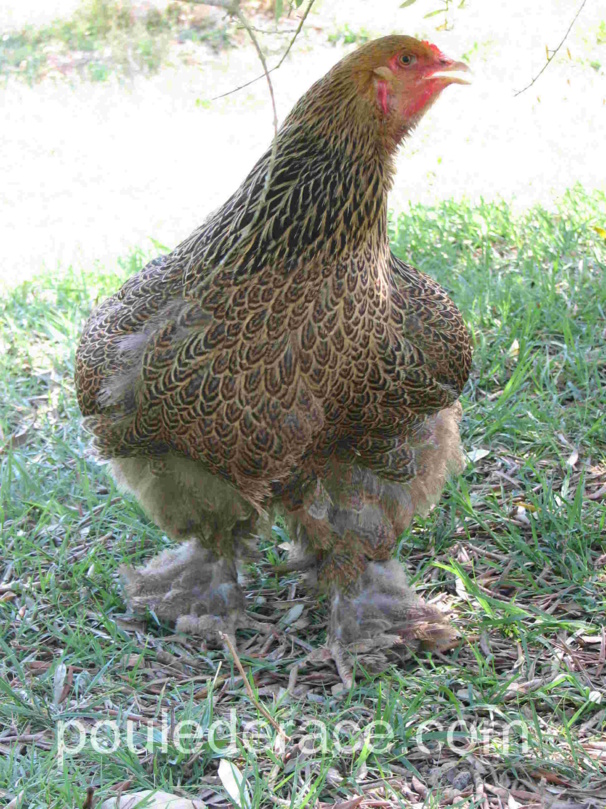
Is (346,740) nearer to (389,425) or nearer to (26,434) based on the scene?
(389,425)

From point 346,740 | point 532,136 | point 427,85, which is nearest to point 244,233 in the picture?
point 427,85

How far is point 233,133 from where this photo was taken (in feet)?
29.0

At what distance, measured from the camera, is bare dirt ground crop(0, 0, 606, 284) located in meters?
6.69

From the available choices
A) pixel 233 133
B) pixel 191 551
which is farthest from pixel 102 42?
pixel 191 551

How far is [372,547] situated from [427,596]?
1.28 feet

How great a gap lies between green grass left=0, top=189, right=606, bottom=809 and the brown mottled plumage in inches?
11.5

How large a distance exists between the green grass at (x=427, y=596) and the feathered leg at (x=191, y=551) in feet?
0.30

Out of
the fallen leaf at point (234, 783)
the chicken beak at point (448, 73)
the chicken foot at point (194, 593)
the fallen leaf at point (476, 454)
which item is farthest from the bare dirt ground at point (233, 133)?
the fallen leaf at point (234, 783)

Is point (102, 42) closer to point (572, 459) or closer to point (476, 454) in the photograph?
point (476, 454)

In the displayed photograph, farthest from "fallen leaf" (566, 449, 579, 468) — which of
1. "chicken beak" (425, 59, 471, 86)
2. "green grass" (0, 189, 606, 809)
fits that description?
"chicken beak" (425, 59, 471, 86)

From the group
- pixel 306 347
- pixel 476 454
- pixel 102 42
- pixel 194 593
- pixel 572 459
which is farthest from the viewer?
pixel 102 42

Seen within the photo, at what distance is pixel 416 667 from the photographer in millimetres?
2928

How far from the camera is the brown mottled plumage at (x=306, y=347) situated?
99.7 inches

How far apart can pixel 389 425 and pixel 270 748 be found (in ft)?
3.20
